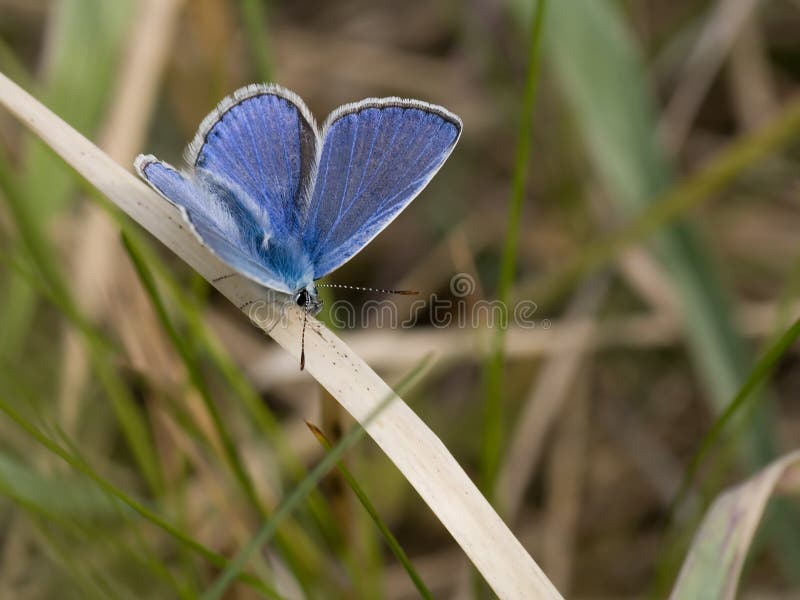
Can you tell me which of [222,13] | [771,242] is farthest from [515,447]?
[222,13]

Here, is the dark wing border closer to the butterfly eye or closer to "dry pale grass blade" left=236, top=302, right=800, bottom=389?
the butterfly eye

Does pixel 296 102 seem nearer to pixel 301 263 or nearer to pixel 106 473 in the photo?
pixel 301 263

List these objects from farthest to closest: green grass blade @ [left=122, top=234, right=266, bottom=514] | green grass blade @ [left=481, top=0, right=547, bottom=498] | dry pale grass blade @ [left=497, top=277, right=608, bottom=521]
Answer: dry pale grass blade @ [left=497, top=277, right=608, bottom=521] → green grass blade @ [left=481, top=0, right=547, bottom=498] → green grass blade @ [left=122, top=234, right=266, bottom=514]

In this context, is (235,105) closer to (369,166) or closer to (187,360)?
(369,166)

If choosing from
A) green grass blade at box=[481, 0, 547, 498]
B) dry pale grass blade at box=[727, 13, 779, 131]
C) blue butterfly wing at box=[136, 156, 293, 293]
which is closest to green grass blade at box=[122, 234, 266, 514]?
blue butterfly wing at box=[136, 156, 293, 293]

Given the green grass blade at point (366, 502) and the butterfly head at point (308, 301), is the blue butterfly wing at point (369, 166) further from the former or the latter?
the green grass blade at point (366, 502)

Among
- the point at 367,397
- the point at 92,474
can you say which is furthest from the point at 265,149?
the point at 92,474
